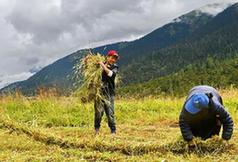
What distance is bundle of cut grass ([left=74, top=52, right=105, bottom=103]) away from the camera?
435 inches

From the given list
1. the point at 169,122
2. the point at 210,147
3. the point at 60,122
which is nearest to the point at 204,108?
the point at 210,147

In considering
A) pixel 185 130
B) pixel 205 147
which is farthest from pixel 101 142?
pixel 205 147

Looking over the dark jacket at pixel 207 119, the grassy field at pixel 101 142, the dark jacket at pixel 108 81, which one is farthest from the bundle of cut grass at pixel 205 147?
the dark jacket at pixel 108 81

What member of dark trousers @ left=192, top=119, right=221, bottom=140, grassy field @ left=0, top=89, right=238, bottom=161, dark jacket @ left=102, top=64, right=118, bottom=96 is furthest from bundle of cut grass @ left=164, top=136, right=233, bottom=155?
dark jacket @ left=102, top=64, right=118, bottom=96

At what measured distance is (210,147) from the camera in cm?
816

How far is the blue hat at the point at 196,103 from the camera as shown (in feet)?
25.5

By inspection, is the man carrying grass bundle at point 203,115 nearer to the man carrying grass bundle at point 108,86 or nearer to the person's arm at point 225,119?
the person's arm at point 225,119

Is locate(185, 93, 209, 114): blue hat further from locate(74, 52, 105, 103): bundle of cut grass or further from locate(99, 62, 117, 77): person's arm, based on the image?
locate(74, 52, 105, 103): bundle of cut grass

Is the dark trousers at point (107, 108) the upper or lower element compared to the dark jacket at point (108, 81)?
lower

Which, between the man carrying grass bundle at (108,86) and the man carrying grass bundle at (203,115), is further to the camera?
the man carrying grass bundle at (108,86)

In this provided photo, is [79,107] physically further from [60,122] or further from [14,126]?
[14,126]

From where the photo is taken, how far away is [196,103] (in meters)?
7.82

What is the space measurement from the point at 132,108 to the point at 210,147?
26.5ft

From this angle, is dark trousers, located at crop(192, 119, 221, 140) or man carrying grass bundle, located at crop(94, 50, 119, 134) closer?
dark trousers, located at crop(192, 119, 221, 140)
